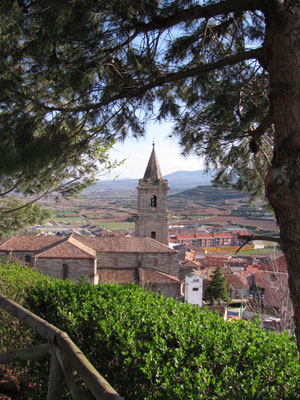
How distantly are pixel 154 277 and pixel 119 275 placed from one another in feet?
8.57

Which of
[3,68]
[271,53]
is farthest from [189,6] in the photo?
[3,68]

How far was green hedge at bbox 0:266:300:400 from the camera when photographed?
8.13 ft

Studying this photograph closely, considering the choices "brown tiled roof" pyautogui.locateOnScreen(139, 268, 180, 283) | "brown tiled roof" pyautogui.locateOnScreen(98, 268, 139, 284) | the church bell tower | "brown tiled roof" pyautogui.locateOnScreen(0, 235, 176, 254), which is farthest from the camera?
the church bell tower

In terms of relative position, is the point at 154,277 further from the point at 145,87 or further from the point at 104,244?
the point at 145,87

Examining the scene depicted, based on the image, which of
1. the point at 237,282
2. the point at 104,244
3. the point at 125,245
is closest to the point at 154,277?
the point at 125,245

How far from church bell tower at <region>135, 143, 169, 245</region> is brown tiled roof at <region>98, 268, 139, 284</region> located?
174 inches

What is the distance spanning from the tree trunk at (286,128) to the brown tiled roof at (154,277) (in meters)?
20.6

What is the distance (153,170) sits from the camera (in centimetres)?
2908

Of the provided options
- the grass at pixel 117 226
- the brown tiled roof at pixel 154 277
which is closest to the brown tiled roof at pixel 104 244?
the brown tiled roof at pixel 154 277

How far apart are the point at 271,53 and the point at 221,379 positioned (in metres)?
2.61

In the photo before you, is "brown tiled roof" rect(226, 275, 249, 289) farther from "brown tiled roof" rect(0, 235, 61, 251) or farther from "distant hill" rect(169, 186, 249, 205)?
"distant hill" rect(169, 186, 249, 205)

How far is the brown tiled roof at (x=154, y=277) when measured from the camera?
23014mm

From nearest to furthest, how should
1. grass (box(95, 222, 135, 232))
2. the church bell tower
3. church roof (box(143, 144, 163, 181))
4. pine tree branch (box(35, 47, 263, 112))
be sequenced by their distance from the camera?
pine tree branch (box(35, 47, 263, 112))
the church bell tower
church roof (box(143, 144, 163, 181))
grass (box(95, 222, 135, 232))

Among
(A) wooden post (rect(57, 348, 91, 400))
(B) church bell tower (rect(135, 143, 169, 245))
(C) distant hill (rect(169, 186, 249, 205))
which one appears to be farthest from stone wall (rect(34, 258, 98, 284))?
(C) distant hill (rect(169, 186, 249, 205))
